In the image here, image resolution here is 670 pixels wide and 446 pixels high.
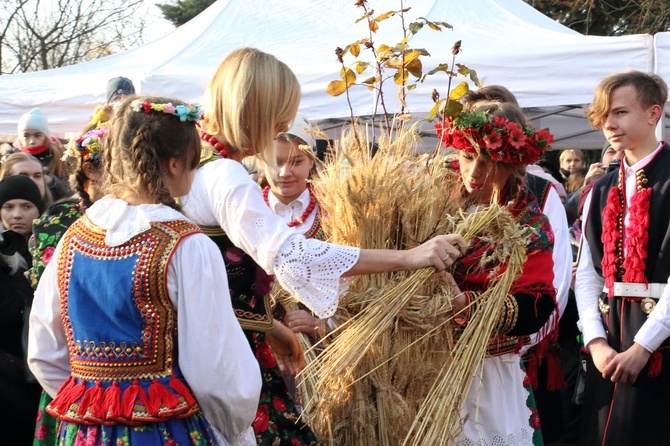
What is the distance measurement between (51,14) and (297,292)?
1999cm

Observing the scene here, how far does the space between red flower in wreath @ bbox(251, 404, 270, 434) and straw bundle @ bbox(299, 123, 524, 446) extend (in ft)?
0.51

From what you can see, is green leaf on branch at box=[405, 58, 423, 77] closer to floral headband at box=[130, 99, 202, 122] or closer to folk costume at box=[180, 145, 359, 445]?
folk costume at box=[180, 145, 359, 445]

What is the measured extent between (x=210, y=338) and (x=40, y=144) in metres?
4.02

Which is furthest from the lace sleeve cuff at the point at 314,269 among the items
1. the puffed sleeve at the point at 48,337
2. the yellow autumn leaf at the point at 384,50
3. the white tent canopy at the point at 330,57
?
the white tent canopy at the point at 330,57

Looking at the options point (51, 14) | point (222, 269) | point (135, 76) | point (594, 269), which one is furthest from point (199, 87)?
point (51, 14)

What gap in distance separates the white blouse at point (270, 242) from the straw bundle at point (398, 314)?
23cm

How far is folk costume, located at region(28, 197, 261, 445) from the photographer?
6.39 feet

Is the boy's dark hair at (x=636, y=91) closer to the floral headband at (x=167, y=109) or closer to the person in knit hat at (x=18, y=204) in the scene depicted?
the floral headband at (x=167, y=109)

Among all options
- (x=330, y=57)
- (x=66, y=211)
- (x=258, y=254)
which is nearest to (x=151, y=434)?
(x=258, y=254)

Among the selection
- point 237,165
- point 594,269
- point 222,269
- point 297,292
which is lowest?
point 594,269

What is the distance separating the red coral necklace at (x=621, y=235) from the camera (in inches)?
126

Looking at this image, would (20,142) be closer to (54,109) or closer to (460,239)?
(54,109)

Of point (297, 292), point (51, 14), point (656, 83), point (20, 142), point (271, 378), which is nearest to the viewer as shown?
point (297, 292)

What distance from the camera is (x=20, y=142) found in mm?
5621
